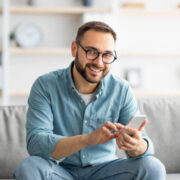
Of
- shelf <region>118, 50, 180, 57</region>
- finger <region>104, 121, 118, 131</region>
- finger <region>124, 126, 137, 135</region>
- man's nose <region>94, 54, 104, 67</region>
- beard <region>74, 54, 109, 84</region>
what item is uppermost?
man's nose <region>94, 54, 104, 67</region>

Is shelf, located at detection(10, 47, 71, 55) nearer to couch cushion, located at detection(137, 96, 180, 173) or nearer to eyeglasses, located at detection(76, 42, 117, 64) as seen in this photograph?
couch cushion, located at detection(137, 96, 180, 173)

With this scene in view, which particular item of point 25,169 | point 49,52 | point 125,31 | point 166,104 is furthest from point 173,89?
point 25,169

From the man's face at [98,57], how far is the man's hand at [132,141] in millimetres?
327

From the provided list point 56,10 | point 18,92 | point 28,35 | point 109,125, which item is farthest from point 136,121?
point 28,35

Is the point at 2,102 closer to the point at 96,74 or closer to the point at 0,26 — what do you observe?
the point at 0,26

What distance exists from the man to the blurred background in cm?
219

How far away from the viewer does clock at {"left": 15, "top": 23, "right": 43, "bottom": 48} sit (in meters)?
4.10

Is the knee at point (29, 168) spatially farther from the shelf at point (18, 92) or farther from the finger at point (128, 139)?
the shelf at point (18, 92)

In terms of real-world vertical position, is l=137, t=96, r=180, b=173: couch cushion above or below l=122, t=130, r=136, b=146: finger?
below


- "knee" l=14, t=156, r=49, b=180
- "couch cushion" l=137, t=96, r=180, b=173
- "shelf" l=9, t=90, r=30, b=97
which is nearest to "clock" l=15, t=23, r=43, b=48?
"shelf" l=9, t=90, r=30, b=97

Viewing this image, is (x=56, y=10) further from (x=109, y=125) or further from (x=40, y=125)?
(x=109, y=125)

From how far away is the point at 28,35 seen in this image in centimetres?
413

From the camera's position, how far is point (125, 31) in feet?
14.6

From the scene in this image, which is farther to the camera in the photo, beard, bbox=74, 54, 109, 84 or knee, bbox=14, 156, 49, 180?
beard, bbox=74, 54, 109, 84
